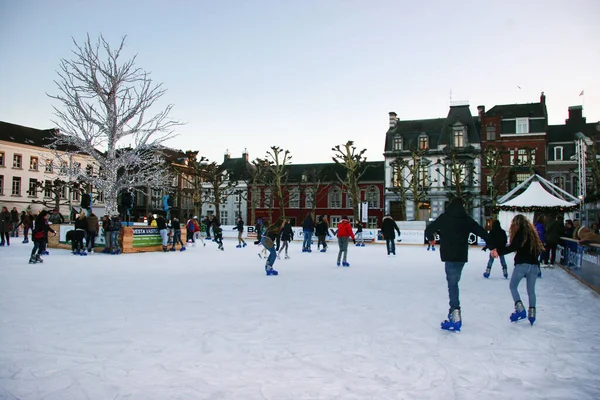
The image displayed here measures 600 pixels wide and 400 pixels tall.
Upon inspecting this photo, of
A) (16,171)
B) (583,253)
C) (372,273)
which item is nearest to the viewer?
(583,253)

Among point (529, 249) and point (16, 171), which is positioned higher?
point (16, 171)

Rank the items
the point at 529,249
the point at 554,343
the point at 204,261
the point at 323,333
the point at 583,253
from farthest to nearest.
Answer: the point at 204,261 → the point at 583,253 → the point at 529,249 → the point at 323,333 → the point at 554,343

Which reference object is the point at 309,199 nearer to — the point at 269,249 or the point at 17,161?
the point at 17,161

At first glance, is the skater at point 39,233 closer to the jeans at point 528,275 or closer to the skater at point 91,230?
the skater at point 91,230

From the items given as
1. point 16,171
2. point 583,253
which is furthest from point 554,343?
point 16,171

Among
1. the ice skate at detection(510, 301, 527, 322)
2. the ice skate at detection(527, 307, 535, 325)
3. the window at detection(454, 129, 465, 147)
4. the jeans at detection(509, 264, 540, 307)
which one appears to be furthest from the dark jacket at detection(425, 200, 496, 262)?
the window at detection(454, 129, 465, 147)

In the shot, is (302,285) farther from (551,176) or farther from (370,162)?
(370,162)

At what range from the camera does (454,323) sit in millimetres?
6098

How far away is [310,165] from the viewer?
62.2 metres

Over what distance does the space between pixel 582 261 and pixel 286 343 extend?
9.15 meters

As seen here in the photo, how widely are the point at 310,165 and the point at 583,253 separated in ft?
169

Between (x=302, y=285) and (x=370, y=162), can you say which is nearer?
(x=302, y=285)

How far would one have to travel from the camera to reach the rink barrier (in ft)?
32.7

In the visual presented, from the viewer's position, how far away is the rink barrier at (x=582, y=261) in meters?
9.96
